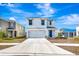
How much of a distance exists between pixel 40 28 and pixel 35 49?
1.67 ft

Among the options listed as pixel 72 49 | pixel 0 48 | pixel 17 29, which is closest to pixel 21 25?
pixel 17 29

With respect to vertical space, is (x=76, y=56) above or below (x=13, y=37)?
below

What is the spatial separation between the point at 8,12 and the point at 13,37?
0.59 meters

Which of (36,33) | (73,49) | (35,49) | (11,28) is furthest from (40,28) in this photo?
(73,49)

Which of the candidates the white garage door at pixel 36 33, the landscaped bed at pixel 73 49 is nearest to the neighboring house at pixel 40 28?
the white garage door at pixel 36 33

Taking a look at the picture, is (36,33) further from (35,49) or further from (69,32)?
(69,32)

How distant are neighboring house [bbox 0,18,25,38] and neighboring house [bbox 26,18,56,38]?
18 centimetres

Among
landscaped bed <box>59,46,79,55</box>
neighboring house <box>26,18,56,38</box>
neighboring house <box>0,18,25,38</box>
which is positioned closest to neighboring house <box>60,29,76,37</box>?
neighboring house <box>26,18,56,38</box>

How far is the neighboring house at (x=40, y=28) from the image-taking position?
19.8 ft

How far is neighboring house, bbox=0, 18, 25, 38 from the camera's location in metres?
6.05

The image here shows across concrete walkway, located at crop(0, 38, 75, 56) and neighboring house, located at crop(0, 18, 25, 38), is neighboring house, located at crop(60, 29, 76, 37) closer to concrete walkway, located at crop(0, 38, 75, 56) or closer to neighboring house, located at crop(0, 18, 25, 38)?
concrete walkway, located at crop(0, 38, 75, 56)

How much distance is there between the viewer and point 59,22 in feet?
20.0

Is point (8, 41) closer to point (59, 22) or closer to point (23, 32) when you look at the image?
point (23, 32)

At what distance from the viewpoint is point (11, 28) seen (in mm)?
6086
